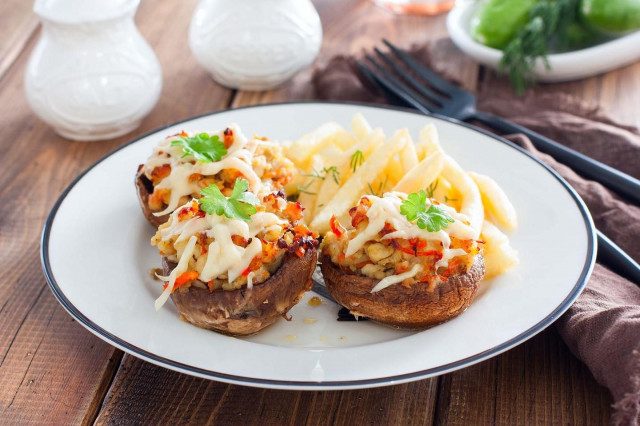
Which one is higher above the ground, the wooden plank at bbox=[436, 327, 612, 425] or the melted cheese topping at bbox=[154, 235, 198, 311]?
the melted cheese topping at bbox=[154, 235, 198, 311]

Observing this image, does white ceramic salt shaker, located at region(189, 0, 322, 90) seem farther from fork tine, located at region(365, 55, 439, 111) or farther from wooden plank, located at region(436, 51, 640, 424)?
wooden plank, located at region(436, 51, 640, 424)

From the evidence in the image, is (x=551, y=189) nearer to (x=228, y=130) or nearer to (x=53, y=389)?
(x=228, y=130)

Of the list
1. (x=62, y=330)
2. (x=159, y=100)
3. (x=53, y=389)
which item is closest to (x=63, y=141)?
(x=159, y=100)

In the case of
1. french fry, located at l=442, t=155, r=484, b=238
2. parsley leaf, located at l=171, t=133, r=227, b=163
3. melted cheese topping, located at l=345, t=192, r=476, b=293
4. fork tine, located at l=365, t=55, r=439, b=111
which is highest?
melted cheese topping, located at l=345, t=192, r=476, b=293

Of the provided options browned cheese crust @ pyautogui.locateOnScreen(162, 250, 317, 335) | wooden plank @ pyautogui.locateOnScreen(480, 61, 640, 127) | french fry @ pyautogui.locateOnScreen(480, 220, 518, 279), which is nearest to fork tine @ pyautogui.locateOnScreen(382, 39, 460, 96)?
wooden plank @ pyautogui.locateOnScreen(480, 61, 640, 127)

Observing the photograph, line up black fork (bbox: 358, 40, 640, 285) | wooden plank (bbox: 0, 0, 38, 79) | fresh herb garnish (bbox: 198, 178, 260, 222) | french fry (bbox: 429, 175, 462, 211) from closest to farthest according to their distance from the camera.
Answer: fresh herb garnish (bbox: 198, 178, 260, 222) < french fry (bbox: 429, 175, 462, 211) < black fork (bbox: 358, 40, 640, 285) < wooden plank (bbox: 0, 0, 38, 79)

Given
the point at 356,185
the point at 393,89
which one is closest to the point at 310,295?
the point at 356,185

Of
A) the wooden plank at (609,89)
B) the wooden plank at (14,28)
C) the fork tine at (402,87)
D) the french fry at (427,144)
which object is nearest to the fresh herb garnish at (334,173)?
the french fry at (427,144)

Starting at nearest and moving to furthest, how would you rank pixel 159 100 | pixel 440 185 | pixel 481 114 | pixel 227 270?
1. pixel 227 270
2. pixel 440 185
3. pixel 481 114
4. pixel 159 100
